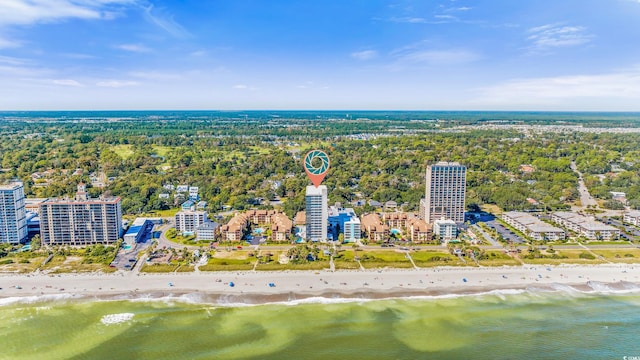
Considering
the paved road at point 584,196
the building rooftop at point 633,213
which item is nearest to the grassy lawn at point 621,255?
the building rooftop at point 633,213

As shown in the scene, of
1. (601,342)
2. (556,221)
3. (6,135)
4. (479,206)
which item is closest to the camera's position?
(601,342)

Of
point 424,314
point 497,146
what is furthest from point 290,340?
point 497,146

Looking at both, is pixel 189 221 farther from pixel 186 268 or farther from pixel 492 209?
pixel 492 209

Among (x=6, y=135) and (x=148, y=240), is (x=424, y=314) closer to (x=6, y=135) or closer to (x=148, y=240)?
(x=148, y=240)

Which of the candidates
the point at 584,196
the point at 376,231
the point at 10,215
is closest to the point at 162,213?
the point at 10,215

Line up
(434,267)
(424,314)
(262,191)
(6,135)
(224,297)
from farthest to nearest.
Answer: (6,135)
(262,191)
(434,267)
(224,297)
(424,314)
